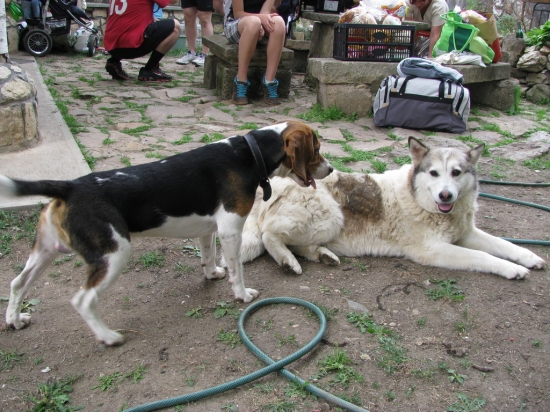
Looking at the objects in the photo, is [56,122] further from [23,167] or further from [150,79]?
[150,79]

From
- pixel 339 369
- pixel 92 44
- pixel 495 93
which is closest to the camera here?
pixel 339 369

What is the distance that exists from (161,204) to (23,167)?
2319 mm

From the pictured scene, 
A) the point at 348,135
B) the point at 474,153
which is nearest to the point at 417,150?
the point at 474,153

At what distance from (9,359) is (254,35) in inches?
218

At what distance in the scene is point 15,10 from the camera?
9812 mm

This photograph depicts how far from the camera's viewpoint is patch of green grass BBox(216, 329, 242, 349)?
8.59 ft

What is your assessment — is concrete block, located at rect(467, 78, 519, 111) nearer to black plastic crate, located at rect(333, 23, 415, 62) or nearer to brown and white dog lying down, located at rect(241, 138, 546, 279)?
black plastic crate, located at rect(333, 23, 415, 62)

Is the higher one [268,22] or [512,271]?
[268,22]

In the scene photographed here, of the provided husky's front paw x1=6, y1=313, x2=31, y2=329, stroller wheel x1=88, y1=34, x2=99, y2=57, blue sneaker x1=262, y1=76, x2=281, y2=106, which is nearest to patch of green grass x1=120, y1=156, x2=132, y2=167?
husky's front paw x1=6, y1=313, x2=31, y2=329

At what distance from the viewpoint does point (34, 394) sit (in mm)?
2240

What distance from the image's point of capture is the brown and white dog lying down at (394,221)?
3477 mm

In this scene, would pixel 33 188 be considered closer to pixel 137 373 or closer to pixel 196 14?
pixel 137 373

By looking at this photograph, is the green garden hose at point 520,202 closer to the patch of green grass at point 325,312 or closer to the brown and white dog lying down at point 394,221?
the brown and white dog lying down at point 394,221

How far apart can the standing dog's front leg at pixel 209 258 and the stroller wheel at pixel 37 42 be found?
9300 mm
